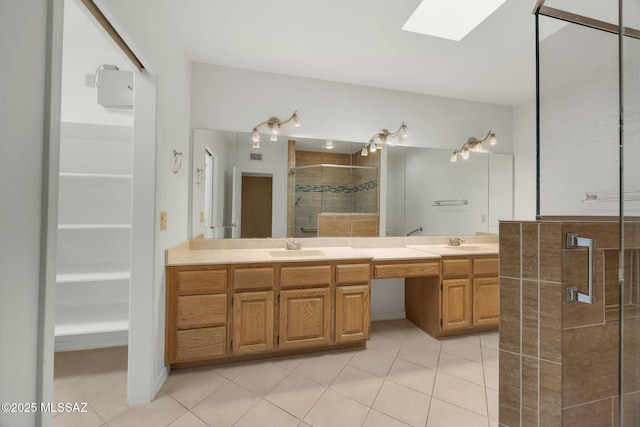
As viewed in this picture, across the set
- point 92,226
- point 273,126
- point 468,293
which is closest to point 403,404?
point 468,293

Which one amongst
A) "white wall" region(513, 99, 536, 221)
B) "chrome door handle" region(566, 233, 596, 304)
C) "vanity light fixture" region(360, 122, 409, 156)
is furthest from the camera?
"white wall" region(513, 99, 536, 221)

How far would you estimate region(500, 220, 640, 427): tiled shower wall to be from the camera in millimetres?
1104

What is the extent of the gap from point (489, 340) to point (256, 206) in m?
2.55

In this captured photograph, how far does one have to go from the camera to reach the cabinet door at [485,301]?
2598 millimetres

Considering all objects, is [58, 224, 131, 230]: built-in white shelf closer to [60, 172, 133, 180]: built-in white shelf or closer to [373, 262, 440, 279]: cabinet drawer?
[60, 172, 133, 180]: built-in white shelf

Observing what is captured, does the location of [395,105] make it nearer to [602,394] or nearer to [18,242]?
[602,394]

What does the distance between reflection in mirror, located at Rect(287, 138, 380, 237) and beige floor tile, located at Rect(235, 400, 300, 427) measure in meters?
1.46

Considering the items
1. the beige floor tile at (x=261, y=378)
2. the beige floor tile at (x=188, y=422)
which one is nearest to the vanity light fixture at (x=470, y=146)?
the beige floor tile at (x=261, y=378)

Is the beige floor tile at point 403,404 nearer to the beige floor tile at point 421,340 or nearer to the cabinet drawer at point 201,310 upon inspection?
the beige floor tile at point 421,340

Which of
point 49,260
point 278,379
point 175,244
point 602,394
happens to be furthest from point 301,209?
point 602,394

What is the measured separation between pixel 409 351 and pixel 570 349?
4.56 ft

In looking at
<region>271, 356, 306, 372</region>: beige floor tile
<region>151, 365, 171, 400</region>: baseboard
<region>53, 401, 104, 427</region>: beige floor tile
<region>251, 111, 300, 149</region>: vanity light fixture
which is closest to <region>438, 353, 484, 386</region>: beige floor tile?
<region>271, 356, 306, 372</region>: beige floor tile

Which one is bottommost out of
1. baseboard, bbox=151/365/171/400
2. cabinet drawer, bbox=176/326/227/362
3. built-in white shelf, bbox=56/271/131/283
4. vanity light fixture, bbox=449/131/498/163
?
baseboard, bbox=151/365/171/400

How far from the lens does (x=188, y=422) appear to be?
151 centimetres
